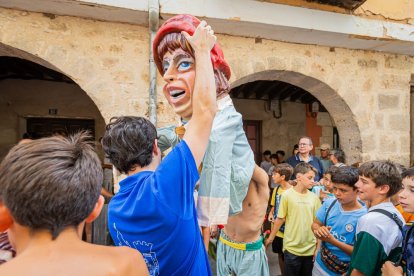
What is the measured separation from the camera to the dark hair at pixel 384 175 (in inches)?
78.4

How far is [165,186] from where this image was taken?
994 mm

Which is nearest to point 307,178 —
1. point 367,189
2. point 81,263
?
point 367,189

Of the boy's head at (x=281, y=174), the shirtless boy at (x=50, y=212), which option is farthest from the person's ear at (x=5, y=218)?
the boy's head at (x=281, y=174)

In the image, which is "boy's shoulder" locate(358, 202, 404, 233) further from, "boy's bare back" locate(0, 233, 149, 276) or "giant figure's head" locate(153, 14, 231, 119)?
"boy's bare back" locate(0, 233, 149, 276)

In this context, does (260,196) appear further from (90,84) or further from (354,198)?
(90,84)

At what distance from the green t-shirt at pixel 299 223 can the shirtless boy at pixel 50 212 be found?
2427 millimetres

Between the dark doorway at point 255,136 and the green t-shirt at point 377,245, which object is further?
the dark doorway at point 255,136

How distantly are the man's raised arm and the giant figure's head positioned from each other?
0.91ft

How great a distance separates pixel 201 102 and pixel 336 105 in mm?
3552

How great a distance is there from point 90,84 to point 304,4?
2.36m

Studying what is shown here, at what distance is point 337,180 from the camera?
2.32 m

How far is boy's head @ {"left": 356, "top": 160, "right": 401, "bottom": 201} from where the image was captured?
1988 millimetres

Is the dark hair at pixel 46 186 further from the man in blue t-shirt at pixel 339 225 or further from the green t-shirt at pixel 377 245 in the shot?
the man in blue t-shirt at pixel 339 225

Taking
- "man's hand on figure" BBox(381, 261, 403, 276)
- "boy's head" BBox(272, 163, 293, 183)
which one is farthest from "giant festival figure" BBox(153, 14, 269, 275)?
"boy's head" BBox(272, 163, 293, 183)
